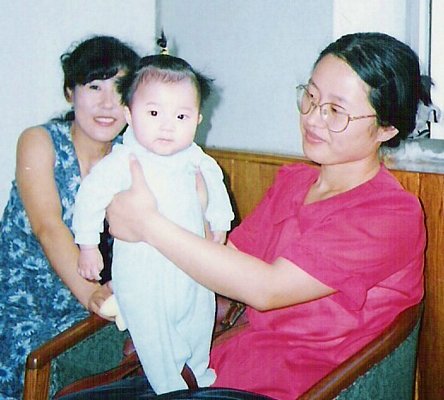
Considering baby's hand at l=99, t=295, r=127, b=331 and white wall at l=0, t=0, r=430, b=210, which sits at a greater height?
white wall at l=0, t=0, r=430, b=210

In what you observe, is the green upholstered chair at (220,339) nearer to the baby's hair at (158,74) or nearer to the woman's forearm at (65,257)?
the woman's forearm at (65,257)

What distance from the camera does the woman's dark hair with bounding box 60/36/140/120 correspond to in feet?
6.14

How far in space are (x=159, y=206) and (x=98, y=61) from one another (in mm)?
807

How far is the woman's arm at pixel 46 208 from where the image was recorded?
65.9 inches

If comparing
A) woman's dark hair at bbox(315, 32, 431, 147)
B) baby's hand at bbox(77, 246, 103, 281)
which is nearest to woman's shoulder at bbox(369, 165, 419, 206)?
woman's dark hair at bbox(315, 32, 431, 147)

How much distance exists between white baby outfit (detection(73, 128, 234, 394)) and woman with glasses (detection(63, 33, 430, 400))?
4 cm

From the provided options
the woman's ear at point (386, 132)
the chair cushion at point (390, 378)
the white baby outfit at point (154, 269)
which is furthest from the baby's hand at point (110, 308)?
the woman's ear at point (386, 132)

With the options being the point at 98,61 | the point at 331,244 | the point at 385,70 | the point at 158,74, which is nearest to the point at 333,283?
the point at 331,244

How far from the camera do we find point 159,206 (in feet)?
4.07

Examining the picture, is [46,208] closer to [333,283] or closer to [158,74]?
[158,74]

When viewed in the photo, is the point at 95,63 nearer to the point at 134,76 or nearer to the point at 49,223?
the point at 49,223

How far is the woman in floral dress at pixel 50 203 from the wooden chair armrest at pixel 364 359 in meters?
0.87

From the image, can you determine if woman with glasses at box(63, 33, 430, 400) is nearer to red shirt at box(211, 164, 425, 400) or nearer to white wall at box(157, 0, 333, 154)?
red shirt at box(211, 164, 425, 400)

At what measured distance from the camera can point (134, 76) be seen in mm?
1252
